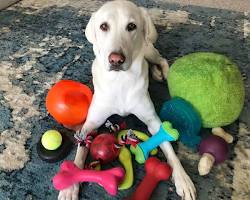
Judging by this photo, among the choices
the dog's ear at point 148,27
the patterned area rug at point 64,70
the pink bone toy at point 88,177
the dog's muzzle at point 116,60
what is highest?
the dog's ear at point 148,27

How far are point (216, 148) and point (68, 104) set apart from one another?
61 centimetres

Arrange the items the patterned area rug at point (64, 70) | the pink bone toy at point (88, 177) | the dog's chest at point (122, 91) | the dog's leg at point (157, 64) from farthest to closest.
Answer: the dog's leg at point (157, 64)
the dog's chest at point (122, 91)
the patterned area rug at point (64, 70)
the pink bone toy at point (88, 177)

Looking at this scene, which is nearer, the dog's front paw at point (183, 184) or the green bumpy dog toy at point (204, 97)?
the dog's front paw at point (183, 184)

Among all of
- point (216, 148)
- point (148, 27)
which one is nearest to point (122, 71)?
point (148, 27)

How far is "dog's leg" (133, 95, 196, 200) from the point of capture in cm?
118

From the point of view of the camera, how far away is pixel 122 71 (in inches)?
52.5

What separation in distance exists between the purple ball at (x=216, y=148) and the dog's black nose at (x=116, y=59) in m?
0.43

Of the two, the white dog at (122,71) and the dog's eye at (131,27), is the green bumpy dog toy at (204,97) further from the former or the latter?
the dog's eye at (131,27)

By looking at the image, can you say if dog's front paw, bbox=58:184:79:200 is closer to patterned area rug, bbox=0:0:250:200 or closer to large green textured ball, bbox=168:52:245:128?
patterned area rug, bbox=0:0:250:200

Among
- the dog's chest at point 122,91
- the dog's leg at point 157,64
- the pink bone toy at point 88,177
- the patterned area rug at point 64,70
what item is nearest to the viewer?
the pink bone toy at point 88,177

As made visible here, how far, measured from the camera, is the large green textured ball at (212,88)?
130 centimetres

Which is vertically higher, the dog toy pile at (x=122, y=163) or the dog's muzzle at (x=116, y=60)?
the dog's muzzle at (x=116, y=60)

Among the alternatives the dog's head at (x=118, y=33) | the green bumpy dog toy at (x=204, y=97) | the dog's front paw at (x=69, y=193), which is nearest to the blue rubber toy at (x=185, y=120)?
the green bumpy dog toy at (x=204, y=97)

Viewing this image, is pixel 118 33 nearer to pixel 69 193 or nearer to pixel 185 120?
pixel 185 120
